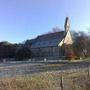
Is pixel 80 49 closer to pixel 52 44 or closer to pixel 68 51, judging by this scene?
pixel 68 51

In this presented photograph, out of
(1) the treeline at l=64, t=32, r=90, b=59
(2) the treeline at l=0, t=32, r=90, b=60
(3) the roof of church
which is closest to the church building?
(3) the roof of church

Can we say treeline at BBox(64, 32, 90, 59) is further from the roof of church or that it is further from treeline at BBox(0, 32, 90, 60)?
the roof of church

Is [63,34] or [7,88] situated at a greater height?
[63,34]

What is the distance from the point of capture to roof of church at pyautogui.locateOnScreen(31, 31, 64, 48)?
265ft

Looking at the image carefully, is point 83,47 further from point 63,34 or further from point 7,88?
point 7,88

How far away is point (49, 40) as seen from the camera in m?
83.9

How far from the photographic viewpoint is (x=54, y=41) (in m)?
81.4

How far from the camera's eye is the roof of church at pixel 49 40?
80.9 meters

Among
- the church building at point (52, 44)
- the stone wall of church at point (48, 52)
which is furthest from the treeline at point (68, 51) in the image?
the church building at point (52, 44)

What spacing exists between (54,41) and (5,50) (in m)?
14.7

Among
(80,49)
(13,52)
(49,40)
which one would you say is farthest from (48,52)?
(80,49)

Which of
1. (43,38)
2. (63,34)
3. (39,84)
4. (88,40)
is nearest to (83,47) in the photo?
(88,40)

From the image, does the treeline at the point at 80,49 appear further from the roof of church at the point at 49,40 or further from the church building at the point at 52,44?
the roof of church at the point at 49,40

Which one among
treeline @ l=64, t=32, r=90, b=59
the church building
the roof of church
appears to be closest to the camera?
treeline @ l=64, t=32, r=90, b=59
